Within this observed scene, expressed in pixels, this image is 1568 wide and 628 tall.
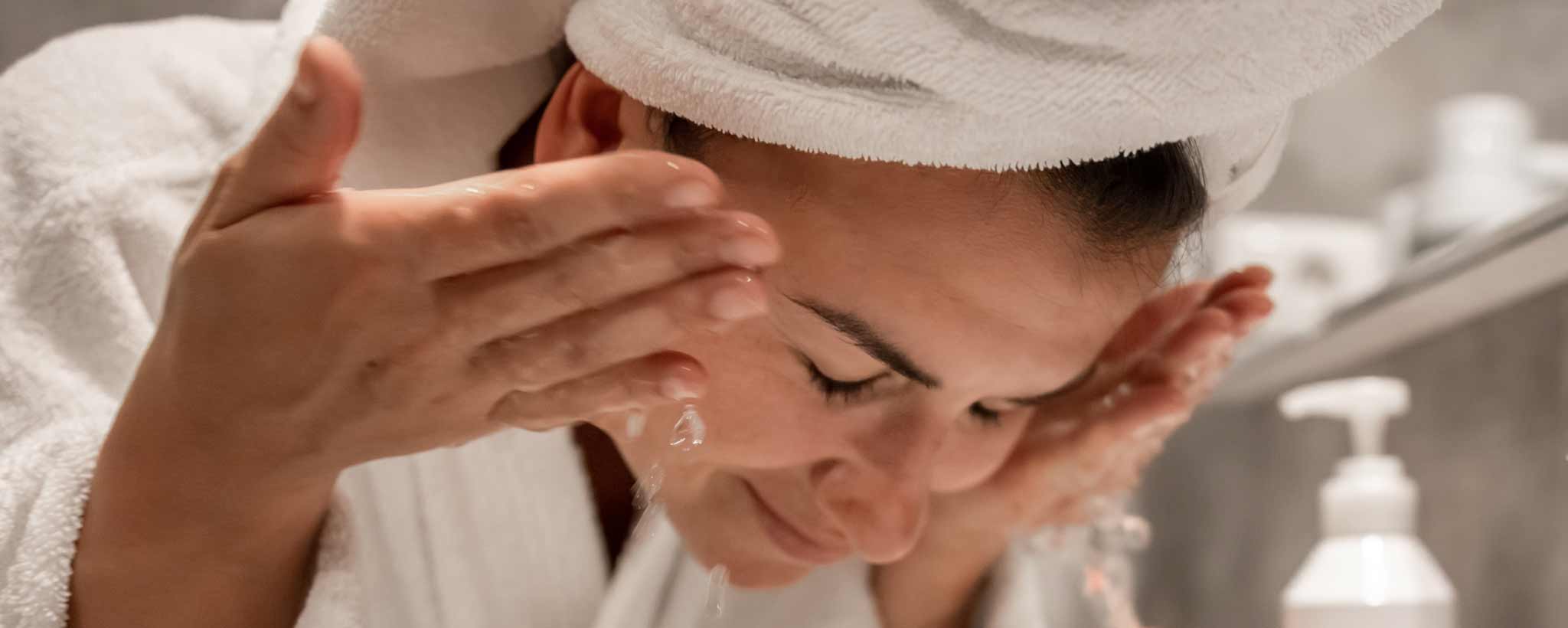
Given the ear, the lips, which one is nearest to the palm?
the lips

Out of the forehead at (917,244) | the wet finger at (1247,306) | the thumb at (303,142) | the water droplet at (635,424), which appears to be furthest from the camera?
the wet finger at (1247,306)

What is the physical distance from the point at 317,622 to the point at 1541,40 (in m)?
1.02

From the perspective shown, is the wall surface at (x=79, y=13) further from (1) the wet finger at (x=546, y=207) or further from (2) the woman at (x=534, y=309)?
(1) the wet finger at (x=546, y=207)

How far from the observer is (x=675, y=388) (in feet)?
1.66

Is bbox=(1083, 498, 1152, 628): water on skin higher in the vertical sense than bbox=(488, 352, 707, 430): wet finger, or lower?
lower

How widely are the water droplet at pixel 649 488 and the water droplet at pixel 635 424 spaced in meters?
0.02

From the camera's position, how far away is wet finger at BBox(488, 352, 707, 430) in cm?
51

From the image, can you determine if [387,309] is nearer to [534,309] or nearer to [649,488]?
[534,309]

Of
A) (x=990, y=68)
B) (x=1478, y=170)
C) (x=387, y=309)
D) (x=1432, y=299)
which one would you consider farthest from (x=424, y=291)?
(x=1478, y=170)

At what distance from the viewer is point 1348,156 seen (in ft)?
4.03

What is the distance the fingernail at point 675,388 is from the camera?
0.51 m

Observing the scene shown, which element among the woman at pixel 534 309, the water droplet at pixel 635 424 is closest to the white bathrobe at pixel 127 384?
the woman at pixel 534 309

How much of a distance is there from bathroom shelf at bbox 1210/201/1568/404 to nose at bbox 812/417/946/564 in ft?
1.07

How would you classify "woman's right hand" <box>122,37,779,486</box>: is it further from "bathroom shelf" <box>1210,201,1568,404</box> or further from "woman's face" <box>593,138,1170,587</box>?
"bathroom shelf" <box>1210,201,1568,404</box>
